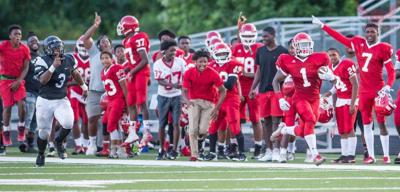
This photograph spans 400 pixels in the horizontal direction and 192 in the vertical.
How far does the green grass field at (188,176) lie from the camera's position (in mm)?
17656

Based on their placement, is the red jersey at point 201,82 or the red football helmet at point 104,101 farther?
the red football helmet at point 104,101

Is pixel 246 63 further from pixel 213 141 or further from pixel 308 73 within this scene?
pixel 308 73

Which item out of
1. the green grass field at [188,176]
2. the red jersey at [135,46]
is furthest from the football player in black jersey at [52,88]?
the red jersey at [135,46]

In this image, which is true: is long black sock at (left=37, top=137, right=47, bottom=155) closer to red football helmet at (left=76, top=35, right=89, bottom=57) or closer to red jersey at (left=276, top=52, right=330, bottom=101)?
red jersey at (left=276, top=52, right=330, bottom=101)

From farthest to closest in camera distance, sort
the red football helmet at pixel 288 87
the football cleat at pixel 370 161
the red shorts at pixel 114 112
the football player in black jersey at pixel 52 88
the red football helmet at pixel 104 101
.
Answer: the red football helmet at pixel 104 101
the red shorts at pixel 114 112
the red football helmet at pixel 288 87
the football cleat at pixel 370 161
the football player in black jersey at pixel 52 88

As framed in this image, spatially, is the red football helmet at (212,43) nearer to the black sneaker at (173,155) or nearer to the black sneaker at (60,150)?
the black sneaker at (173,155)

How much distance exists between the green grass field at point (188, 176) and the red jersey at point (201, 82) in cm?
100

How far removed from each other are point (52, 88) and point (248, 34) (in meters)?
3.49

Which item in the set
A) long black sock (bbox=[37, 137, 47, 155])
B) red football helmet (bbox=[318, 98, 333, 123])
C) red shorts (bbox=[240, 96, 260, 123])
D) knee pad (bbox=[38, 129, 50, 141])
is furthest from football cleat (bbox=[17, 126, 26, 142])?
red football helmet (bbox=[318, 98, 333, 123])

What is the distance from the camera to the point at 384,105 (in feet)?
71.2

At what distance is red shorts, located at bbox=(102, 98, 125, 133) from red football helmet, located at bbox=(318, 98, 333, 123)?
301cm

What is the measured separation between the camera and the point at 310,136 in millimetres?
21172

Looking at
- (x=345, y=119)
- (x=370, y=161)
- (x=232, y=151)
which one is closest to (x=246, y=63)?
(x=232, y=151)

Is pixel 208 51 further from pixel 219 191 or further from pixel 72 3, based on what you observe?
pixel 72 3
